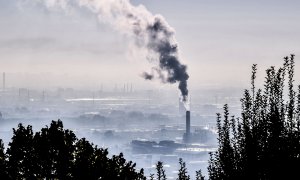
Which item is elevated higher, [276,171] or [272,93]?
[272,93]

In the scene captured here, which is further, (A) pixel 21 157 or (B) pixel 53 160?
(B) pixel 53 160

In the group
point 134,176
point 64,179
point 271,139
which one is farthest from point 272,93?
point 64,179

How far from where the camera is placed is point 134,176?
24734 mm

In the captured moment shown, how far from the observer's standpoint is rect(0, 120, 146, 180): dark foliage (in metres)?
23.9

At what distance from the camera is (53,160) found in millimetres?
24984

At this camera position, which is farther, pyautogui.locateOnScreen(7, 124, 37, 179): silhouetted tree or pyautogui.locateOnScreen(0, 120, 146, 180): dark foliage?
pyautogui.locateOnScreen(7, 124, 37, 179): silhouetted tree

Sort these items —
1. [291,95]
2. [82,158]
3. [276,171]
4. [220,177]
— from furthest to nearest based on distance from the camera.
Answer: [82,158], [291,95], [220,177], [276,171]

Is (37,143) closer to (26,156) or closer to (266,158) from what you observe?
(26,156)

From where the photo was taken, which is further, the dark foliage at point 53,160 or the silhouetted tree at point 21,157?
the silhouetted tree at point 21,157

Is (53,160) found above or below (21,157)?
below

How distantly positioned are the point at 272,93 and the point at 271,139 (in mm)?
4072

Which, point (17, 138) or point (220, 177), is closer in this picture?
point (220, 177)

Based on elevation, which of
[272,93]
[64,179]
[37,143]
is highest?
[272,93]

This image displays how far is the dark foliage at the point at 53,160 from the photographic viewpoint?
940 inches
